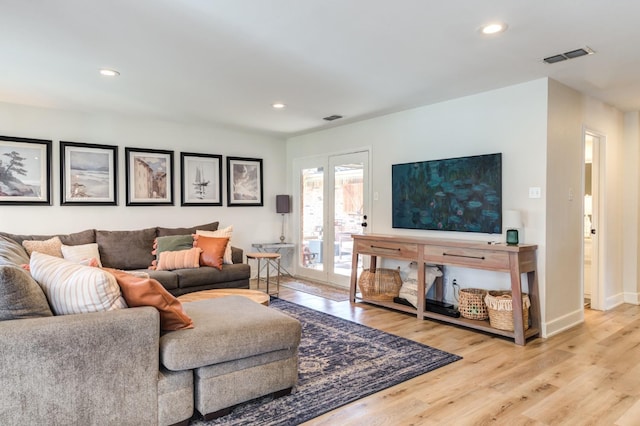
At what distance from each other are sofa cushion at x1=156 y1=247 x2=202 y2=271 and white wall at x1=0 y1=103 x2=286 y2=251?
0.99 meters

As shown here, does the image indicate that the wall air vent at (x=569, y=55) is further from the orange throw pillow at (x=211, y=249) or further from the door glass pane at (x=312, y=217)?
the orange throw pillow at (x=211, y=249)

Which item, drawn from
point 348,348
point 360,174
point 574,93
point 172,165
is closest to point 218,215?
point 172,165

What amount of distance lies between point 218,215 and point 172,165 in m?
0.98

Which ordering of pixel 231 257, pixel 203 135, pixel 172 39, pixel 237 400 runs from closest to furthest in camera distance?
pixel 237 400
pixel 172 39
pixel 231 257
pixel 203 135

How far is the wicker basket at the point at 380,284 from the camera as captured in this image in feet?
15.2

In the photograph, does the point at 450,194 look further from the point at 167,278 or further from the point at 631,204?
the point at 167,278

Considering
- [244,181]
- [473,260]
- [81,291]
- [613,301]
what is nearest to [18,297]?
[81,291]

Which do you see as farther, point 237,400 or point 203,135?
point 203,135

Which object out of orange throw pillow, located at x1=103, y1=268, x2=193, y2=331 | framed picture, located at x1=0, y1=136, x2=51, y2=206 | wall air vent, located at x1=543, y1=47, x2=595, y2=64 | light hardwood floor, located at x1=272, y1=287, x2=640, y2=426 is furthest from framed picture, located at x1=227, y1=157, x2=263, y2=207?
wall air vent, located at x1=543, y1=47, x2=595, y2=64

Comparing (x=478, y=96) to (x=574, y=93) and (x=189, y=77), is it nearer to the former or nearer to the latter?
(x=574, y=93)

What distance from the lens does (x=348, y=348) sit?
325cm

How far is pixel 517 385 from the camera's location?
2.59 metres

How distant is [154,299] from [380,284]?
3.10 meters

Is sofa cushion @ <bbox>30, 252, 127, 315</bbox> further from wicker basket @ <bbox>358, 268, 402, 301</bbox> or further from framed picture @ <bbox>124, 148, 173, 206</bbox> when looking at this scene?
framed picture @ <bbox>124, 148, 173, 206</bbox>
